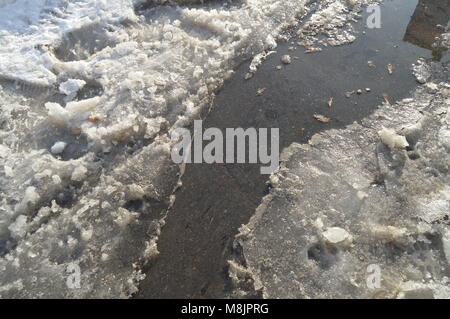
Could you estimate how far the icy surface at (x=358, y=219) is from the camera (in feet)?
9.33

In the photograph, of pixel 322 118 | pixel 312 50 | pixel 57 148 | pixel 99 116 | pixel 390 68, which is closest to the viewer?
pixel 57 148

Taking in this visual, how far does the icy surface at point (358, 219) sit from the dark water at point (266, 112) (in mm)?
186

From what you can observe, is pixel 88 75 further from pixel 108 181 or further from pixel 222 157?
pixel 222 157

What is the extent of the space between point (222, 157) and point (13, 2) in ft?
14.2

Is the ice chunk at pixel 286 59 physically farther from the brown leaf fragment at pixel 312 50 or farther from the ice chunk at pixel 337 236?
the ice chunk at pixel 337 236

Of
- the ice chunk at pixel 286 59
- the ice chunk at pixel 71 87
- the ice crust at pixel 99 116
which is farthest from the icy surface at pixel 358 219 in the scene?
the ice chunk at pixel 71 87

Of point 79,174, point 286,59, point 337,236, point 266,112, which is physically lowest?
point 79,174

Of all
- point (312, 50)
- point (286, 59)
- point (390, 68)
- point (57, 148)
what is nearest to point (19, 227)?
point (57, 148)

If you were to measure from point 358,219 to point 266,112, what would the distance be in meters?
1.65

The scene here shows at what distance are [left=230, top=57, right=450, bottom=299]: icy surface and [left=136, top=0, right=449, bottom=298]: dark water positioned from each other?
0.19 m

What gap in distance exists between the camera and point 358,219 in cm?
318

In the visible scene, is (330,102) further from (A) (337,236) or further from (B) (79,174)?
(B) (79,174)

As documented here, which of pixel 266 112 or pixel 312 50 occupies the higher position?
pixel 312 50
